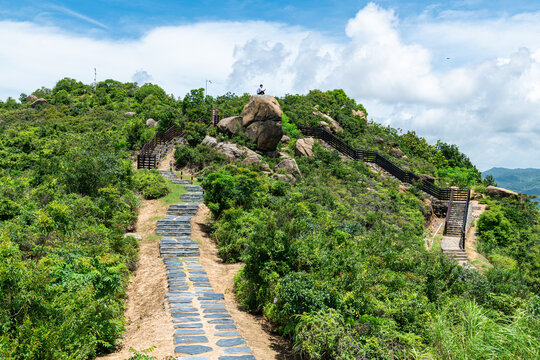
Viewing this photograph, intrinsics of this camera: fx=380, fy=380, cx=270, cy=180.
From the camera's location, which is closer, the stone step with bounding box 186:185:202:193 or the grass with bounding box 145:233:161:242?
the grass with bounding box 145:233:161:242

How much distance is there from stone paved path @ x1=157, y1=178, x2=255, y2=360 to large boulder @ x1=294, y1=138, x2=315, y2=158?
13.5 meters

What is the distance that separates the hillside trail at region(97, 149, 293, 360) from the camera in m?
6.61

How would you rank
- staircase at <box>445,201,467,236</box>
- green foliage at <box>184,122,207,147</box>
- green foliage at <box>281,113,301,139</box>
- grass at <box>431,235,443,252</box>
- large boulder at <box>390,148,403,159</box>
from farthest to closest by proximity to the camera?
large boulder at <box>390,148,403,159</box> → green foliage at <box>281,113,301,139</box> → green foliage at <box>184,122,207,147</box> → staircase at <box>445,201,467,236</box> → grass at <box>431,235,443,252</box>

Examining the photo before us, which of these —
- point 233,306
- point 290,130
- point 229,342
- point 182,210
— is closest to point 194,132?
point 290,130

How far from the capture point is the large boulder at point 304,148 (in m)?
26.5

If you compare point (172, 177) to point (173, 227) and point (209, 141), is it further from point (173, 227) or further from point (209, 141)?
point (173, 227)

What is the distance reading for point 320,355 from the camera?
5.71 meters

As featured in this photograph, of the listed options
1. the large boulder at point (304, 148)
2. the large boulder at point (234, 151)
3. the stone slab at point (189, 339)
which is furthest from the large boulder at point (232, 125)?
the stone slab at point (189, 339)

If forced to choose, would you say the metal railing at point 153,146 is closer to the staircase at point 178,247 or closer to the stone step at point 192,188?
the stone step at point 192,188

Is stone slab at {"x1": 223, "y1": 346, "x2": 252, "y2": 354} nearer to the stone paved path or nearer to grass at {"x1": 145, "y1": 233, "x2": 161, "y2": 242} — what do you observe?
the stone paved path

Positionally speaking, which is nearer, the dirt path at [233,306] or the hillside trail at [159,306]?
the hillside trail at [159,306]

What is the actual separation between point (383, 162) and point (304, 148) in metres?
6.91

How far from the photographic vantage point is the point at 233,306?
9.00 metres

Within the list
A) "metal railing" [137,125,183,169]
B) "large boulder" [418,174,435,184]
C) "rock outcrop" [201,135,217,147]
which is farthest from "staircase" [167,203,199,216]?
"large boulder" [418,174,435,184]
